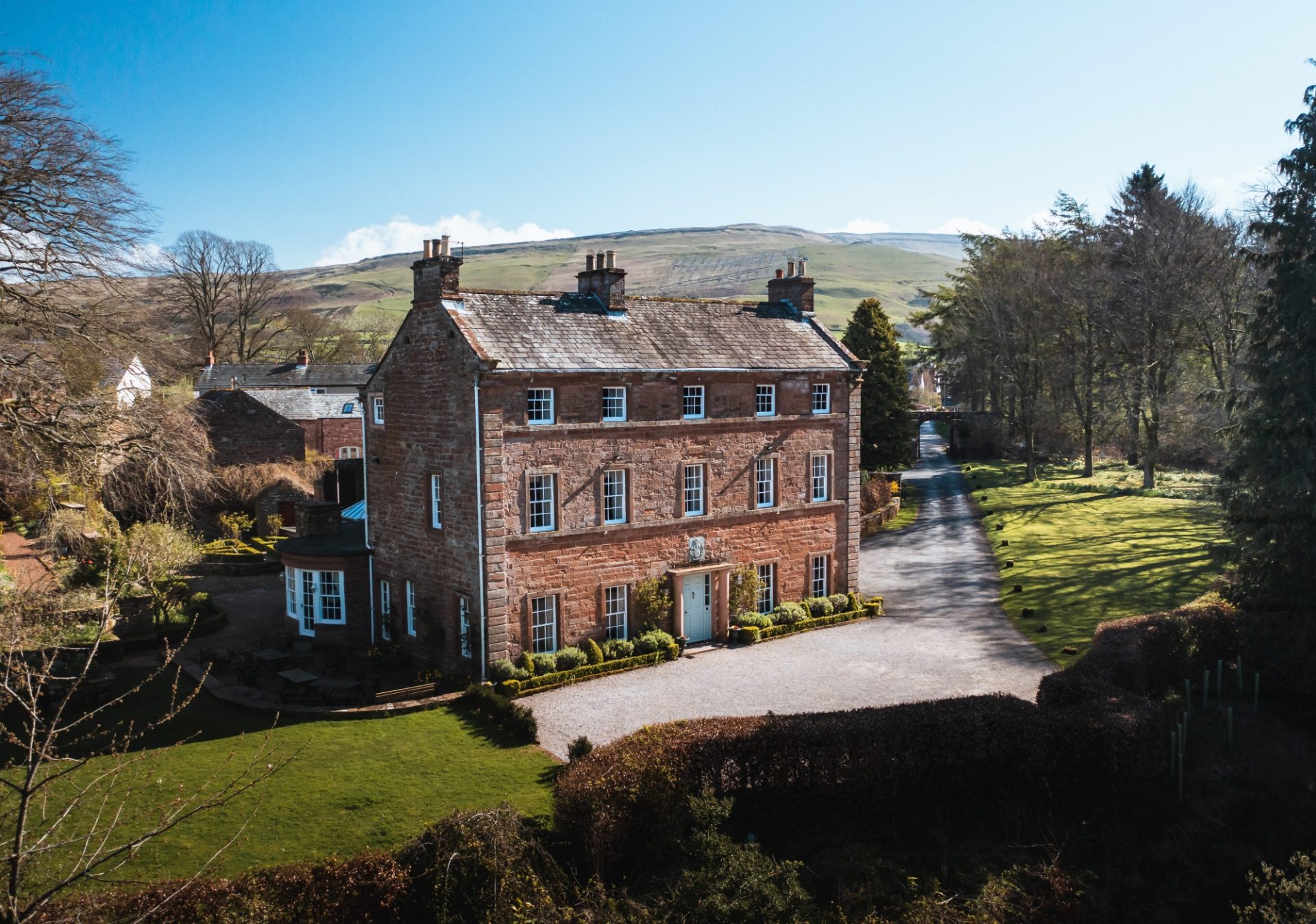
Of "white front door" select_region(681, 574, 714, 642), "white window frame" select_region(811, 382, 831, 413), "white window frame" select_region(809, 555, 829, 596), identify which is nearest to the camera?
"white front door" select_region(681, 574, 714, 642)

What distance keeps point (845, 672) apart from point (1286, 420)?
1293 cm

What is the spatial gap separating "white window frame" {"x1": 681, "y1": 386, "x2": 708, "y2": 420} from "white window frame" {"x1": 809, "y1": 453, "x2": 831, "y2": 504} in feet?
16.0

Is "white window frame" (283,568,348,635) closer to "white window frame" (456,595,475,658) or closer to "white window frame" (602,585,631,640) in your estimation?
"white window frame" (456,595,475,658)

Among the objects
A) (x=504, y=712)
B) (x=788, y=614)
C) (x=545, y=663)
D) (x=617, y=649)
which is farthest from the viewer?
(x=788, y=614)

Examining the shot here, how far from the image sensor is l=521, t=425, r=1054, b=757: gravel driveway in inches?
925

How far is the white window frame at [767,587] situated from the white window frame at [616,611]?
5.45m

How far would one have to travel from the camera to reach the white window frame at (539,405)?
25828mm

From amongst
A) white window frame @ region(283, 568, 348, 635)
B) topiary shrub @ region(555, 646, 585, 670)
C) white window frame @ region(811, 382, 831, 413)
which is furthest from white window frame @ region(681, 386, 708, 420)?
white window frame @ region(283, 568, 348, 635)

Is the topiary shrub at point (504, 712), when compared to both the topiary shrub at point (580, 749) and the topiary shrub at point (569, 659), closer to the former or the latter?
the topiary shrub at point (569, 659)

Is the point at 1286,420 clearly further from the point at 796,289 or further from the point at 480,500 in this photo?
the point at 480,500

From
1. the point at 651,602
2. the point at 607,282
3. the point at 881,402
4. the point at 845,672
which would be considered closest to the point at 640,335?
the point at 607,282

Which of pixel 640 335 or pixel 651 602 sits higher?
pixel 640 335

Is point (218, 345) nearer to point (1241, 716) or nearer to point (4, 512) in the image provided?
point (4, 512)

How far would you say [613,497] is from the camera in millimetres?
27719
